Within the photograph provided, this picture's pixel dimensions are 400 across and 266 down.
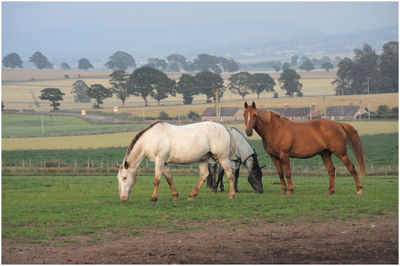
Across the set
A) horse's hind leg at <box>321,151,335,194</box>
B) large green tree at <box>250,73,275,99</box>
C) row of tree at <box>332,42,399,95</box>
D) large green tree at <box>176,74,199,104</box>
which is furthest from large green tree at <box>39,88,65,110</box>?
horse's hind leg at <box>321,151,335,194</box>

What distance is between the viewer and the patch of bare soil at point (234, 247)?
11234 millimetres

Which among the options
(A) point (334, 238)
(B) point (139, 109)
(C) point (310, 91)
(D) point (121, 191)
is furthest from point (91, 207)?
(C) point (310, 91)

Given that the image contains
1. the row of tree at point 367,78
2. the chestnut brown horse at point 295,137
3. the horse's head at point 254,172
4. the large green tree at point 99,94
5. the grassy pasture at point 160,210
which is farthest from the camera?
the row of tree at point 367,78

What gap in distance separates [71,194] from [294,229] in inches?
360

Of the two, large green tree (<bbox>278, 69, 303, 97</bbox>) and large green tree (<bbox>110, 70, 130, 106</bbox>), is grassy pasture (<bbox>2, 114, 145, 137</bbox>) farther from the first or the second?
large green tree (<bbox>278, 69, 303, 97</bbox>)

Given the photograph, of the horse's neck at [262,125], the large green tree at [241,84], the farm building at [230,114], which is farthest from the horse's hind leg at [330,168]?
the large green tree at [241,84]

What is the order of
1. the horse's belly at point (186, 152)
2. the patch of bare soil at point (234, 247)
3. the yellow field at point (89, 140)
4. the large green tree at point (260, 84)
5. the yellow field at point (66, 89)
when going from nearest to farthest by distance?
the patch of bare soil at point (234, 247) < the horse's belly at point (186, 152) < the yellow field at point (89, 140) < the yellow field at point (66, 89) < the large green tree at point (260, 84)

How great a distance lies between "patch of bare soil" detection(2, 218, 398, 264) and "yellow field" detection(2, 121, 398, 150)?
4940 centimetres

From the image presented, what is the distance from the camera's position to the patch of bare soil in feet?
36.9

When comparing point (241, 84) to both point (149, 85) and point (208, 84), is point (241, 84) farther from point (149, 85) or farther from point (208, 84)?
point (149, 85)

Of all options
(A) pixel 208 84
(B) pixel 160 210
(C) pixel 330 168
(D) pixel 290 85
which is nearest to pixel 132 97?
(A) pixel 208 84

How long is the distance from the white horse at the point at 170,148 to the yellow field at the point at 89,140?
4464 cm

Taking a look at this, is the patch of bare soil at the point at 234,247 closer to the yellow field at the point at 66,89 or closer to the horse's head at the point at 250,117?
the horse's head at the point at 250,117

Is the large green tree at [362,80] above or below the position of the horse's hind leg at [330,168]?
above
